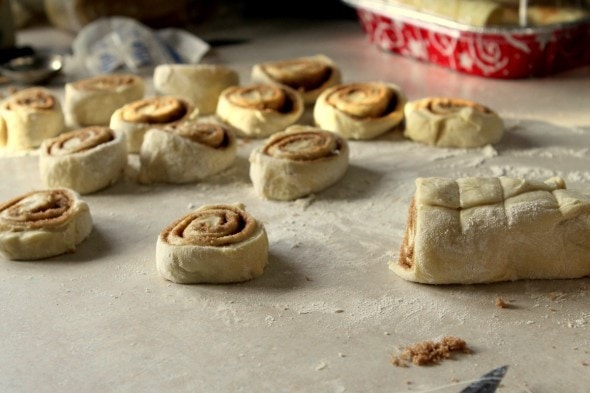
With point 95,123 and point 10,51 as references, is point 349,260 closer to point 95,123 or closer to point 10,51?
point 95,123

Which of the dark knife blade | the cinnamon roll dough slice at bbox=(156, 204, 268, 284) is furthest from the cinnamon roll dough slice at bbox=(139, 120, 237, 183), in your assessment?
the dark knife blade

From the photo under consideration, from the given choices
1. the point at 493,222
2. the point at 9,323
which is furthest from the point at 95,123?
the point at 493,222

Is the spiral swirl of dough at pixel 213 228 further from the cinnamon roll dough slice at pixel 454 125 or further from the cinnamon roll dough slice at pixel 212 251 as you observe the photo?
the cinnamon roll dough slice at pixel 454 125

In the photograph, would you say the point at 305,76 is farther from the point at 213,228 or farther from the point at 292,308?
the point at 292,308

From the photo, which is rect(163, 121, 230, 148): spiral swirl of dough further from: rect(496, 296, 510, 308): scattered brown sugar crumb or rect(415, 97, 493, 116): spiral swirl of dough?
rect(496, 296, 510, 308): scattered brown sugar crumb

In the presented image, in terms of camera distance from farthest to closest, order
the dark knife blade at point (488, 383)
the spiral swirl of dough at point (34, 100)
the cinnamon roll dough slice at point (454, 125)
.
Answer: the spiral swirl of dough at point (34, 100), the cinnamon roll dough slice at point (454, 125), the dark knife blade at point (488, 383)

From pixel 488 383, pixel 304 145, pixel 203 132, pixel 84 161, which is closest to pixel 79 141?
pixel 84 161

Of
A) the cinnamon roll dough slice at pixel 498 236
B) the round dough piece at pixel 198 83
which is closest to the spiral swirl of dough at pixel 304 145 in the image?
the cinnamon roll dough slice at pixel 498 236
